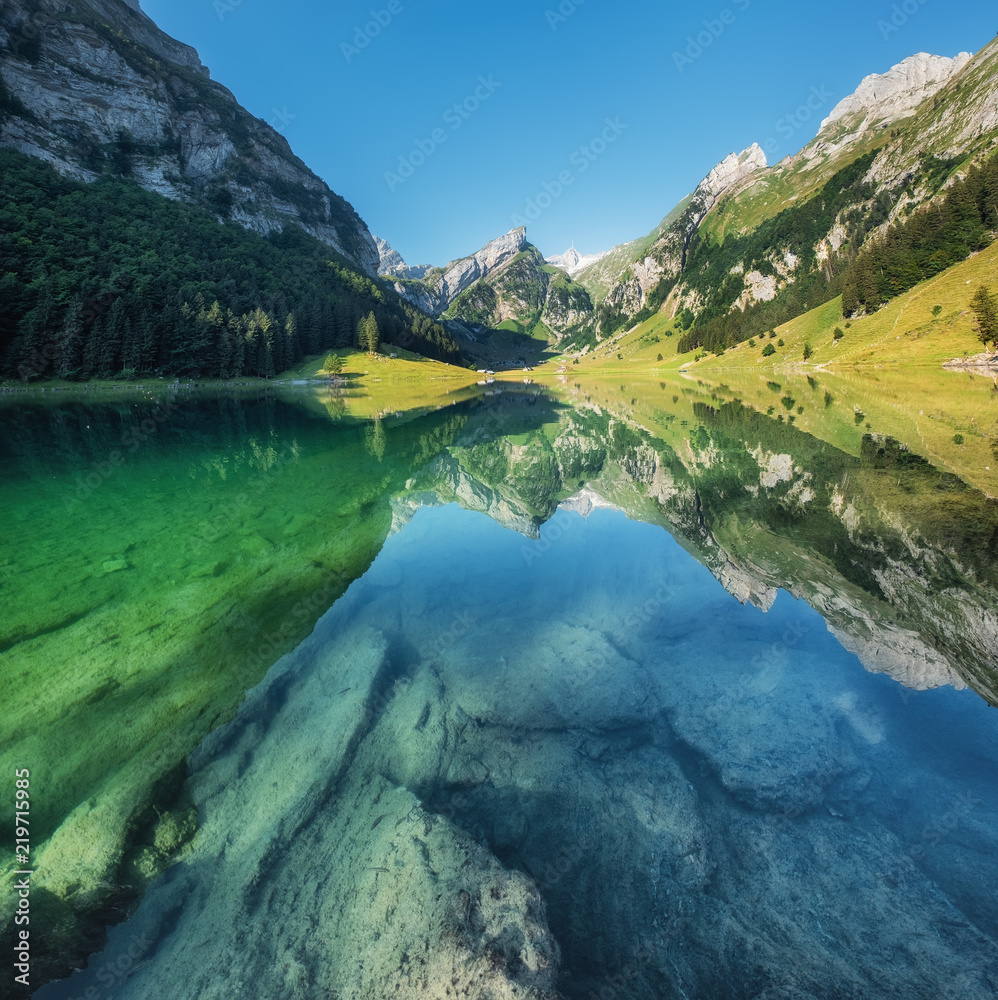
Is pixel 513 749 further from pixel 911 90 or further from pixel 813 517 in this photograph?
pixel 911 90

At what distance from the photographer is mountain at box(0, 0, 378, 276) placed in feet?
390

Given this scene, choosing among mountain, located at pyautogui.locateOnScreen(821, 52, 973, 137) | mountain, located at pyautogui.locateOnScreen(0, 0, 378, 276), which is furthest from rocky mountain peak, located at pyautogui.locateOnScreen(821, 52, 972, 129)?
mountain, located at pyautogui.locateOnScreen(0, 0, 378, 276)

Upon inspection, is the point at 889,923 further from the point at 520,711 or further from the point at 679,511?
the point at 679,511

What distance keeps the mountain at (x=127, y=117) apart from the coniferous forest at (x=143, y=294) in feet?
44.3

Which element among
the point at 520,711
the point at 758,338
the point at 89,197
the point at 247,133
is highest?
the point at 247,133

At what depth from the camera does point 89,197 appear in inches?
4299

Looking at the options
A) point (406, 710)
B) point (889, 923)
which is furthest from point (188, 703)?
point (889, 923)

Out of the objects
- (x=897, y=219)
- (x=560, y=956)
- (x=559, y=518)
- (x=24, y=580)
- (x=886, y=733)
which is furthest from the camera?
(x=897, y=219)

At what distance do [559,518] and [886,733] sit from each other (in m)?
10.9

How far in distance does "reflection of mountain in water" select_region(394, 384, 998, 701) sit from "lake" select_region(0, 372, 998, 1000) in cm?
11
